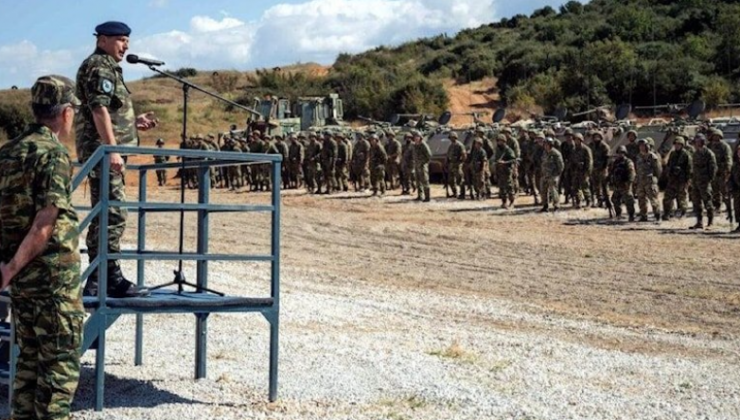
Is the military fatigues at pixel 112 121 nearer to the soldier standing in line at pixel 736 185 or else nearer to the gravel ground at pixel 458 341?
the gravel ground at pixel 458 341

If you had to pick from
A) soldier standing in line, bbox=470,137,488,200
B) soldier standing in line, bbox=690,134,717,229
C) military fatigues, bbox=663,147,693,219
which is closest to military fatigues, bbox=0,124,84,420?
soldier standing in line, bbox=690,134,717,229

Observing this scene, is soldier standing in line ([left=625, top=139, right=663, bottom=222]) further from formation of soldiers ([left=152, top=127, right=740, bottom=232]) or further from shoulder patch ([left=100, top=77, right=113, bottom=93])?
shoulder patch ([left=100, top=77, right=113, bottom=93])

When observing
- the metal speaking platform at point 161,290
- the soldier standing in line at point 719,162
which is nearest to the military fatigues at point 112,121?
the metal speaking platform at point 161,290

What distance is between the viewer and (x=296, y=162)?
3428cm

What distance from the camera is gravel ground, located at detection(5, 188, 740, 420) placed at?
727 cm

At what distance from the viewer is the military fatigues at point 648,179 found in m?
21.5

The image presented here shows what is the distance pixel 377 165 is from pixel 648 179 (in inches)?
398

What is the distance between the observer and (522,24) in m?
77.0

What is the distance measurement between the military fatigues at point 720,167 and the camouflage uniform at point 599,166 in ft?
8.97

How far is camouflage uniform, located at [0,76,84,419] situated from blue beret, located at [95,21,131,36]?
1636 mm

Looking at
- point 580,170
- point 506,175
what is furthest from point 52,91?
point 506,175

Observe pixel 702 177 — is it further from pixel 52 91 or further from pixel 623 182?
pixel 52 91

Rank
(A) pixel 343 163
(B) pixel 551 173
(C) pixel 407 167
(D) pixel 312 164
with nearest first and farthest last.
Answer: (B) pixel 551 173, (C) pixel 407 167, (A) pixel 343 163, (D) pixel 312 164

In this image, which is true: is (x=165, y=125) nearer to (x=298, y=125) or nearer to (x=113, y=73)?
(x=298, y=125)
